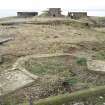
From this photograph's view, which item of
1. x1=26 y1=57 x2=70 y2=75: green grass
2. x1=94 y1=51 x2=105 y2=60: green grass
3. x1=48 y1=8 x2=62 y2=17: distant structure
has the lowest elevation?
x1=26 y1=57 x2=70 y2=75: green grass

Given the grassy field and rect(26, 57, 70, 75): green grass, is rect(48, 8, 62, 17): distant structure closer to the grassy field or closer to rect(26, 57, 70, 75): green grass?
the grassy field

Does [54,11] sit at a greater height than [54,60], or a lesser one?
greater

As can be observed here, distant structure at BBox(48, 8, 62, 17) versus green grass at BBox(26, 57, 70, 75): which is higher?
distant structure at BBox(48, 8, 62, 17)

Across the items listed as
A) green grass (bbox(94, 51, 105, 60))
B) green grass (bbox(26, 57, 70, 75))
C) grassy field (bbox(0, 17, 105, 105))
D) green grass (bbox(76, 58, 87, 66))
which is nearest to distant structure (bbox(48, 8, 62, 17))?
grassy field (bbox(0, 17, 105, 105))

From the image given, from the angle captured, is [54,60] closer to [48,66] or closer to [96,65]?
[48,66]

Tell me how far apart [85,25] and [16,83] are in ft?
23.3

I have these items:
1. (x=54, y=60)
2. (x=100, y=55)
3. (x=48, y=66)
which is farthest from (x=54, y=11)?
(x=48, y=66)

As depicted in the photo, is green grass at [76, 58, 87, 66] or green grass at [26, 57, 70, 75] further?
green grass at [76, 58, 87, 66]

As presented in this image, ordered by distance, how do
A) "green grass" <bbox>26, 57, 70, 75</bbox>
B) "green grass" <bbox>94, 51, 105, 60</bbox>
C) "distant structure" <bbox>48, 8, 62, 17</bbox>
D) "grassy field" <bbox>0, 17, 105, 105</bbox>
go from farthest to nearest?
"distant structure" <bbox>48, 8, 62, 17</bbox> → "green grass" <bbox>94, 51, 105, 60</bbox> → "green grass" <bbox>26, 57, 70, 75</bbox> → "grassy field" <bbox>0, 17, 105, 105</bbox>

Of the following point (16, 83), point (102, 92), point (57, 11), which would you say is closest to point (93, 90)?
point (102, 92)

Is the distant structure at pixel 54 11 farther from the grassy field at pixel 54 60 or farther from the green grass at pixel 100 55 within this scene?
the green grass at pixel 100 55

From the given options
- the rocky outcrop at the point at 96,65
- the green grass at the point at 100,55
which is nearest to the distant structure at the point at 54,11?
the green grass at the point at 100,55

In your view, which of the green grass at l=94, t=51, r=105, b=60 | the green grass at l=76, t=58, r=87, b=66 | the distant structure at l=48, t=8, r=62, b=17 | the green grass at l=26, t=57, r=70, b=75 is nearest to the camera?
the green grass at l=26, t=57, r=70, b=75

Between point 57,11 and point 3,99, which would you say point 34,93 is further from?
point 57,11
